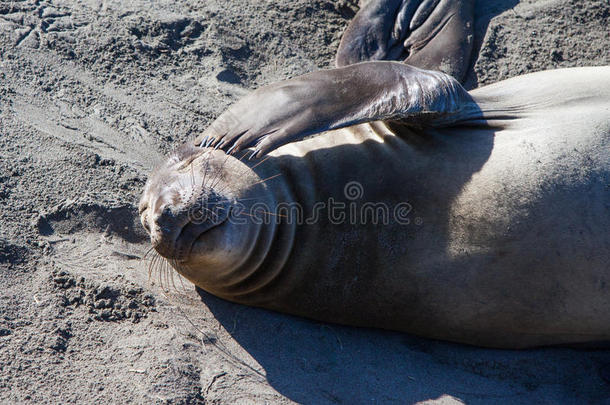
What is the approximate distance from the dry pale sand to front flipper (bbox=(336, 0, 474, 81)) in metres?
0.15

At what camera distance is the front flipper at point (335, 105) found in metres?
2.85

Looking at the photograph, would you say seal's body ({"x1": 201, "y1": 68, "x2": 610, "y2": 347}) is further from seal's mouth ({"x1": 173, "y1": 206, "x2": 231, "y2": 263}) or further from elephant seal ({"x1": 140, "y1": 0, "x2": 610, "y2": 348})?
seal's mouth ({"x1": 173, "y1": 206, "x2": 231, "y2": 263})

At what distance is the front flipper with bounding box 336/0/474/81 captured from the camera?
4242 mm

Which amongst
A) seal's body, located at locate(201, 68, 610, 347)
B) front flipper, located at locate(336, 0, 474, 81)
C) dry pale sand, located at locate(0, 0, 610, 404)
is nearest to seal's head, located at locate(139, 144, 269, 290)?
seal's body, located at locate(201, 68, 610, 347)

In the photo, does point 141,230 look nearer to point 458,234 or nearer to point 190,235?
point 190,235

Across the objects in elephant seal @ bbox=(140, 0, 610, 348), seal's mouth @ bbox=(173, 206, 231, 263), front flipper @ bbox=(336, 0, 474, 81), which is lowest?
seal's mouth @ bbox=(173, 206, 231, 263)

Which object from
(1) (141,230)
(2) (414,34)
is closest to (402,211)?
(1) (141,230)

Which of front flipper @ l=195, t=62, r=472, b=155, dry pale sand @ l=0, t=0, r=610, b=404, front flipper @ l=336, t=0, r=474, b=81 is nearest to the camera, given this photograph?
dry pale sand @ l=0, t=0, r=610, b=404

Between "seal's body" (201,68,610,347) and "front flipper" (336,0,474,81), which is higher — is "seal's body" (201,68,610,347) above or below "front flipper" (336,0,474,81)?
below

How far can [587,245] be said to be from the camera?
2.85 meters

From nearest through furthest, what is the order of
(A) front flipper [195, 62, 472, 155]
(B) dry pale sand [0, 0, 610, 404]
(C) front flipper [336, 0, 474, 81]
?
(B) dry pale sand [0, 0, 610, 404] → (A) front flipper [195, 62, 472, 155] → (C) front flipper [336, 0, 474, 81]

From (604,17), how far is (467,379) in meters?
2.65

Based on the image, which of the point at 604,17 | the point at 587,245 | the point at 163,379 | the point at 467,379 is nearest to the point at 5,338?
the point at 163,379

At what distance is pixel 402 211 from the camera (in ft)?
9.79
